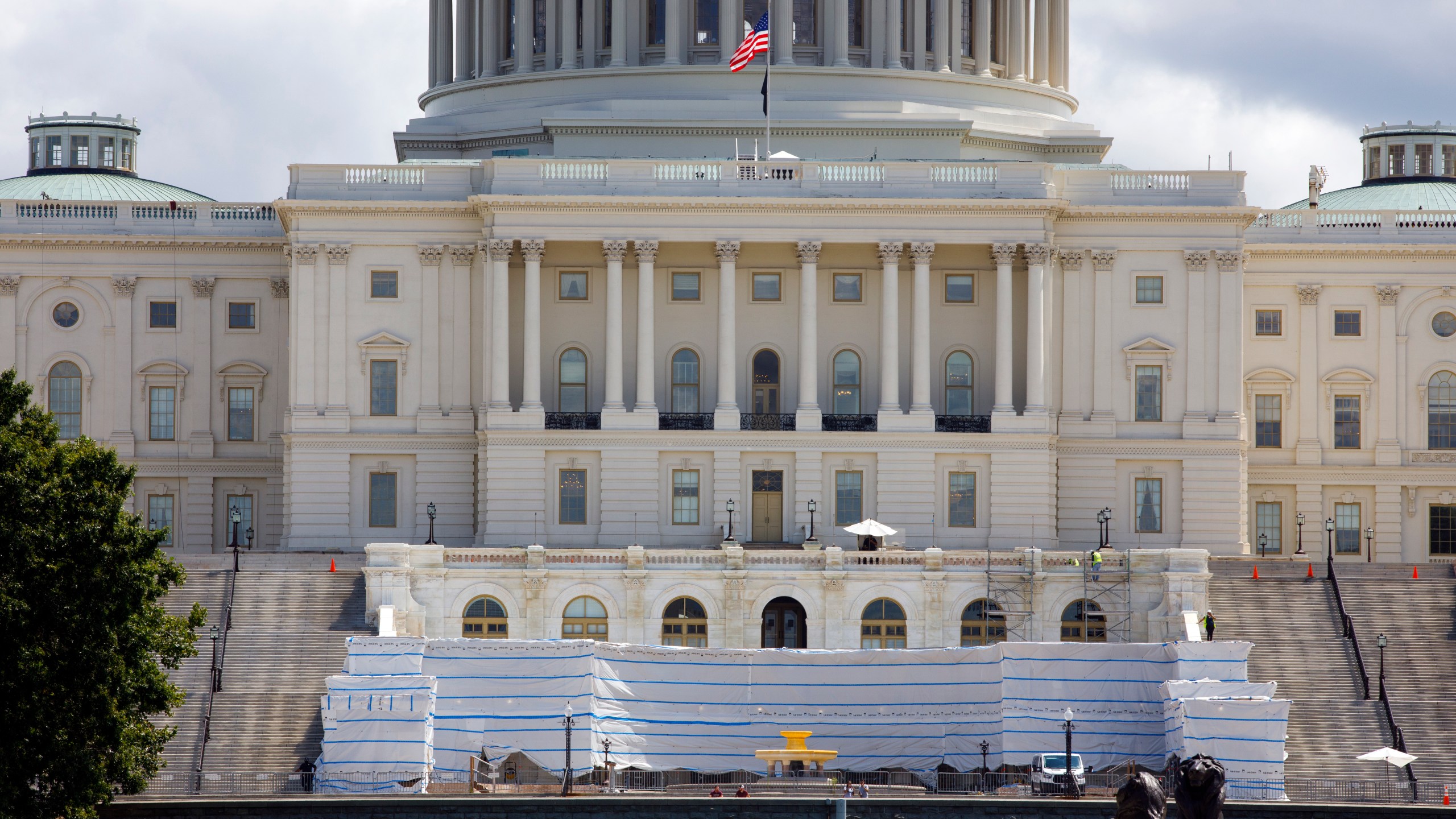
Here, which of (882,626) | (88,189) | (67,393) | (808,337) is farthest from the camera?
(88,189)

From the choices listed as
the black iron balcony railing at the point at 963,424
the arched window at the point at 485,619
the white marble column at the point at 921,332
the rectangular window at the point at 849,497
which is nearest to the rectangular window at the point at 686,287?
the white marble column at the point at 921,332

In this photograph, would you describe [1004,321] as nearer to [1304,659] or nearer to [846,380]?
[846,380]

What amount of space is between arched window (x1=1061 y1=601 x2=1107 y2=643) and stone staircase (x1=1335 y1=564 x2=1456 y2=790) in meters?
7.54

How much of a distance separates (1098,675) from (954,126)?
30.3m

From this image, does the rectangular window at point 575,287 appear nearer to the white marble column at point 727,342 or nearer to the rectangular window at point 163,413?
the white marble column at point 727,342

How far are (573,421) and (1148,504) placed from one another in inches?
821

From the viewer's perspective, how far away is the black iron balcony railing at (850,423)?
3698 inches

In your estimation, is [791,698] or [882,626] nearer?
[791,698]

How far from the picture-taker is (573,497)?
93000mm

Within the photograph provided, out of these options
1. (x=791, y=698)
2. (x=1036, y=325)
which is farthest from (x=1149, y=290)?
(x=791, y=698)

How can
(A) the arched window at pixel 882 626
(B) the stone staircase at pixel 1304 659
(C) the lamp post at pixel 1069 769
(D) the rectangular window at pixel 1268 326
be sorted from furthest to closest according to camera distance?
(D) the rectangular window at pixel 1268 326 → (A) the arched window at pixel 882 626 → (B) the stone staircase at pixel 1304 659 → (C) the lamp post at pixel 1069 769

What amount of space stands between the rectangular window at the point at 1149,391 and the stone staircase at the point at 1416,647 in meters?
12.4

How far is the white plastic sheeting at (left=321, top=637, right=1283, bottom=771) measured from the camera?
2950 inches

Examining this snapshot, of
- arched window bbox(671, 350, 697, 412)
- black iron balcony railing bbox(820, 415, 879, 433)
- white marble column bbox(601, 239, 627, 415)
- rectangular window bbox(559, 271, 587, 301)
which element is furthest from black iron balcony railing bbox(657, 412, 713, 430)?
rectangular window bbox(559, 271, 587, 301)
